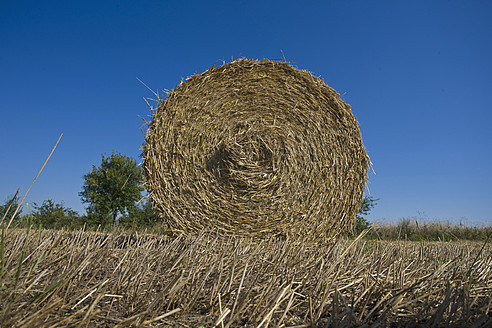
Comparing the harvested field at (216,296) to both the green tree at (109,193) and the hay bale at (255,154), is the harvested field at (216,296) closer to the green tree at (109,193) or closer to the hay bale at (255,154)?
the hay bale at (255,154)

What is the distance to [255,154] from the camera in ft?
13.5

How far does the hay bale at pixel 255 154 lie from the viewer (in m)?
4.07

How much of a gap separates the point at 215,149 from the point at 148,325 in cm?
287

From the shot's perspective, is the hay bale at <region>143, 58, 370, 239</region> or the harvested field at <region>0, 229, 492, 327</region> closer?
the harvested field at <region>0, 229, 492, 327</region>

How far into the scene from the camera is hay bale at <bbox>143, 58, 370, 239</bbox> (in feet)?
13.4

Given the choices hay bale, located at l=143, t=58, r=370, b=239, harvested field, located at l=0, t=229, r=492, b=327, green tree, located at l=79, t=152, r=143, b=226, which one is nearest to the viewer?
harvested field, located at l=0, t=229, r=492, b=327

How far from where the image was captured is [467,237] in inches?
403

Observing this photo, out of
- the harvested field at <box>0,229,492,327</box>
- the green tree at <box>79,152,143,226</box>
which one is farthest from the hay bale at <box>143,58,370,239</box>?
the green tree at <box>79,152,143,226</box>

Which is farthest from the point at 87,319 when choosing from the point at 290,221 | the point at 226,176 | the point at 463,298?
the point at 290,221

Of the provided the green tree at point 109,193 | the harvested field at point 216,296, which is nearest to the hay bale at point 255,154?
the harvested field at point 216,296

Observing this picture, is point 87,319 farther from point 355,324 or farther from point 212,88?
point 212,88

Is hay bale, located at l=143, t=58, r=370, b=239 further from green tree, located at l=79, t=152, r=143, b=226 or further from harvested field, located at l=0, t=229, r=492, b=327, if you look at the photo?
green tree, located at l=79, t=152, r=143, b=226

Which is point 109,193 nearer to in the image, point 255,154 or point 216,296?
point 255,154

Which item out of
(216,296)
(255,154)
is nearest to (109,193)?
(255,154)
